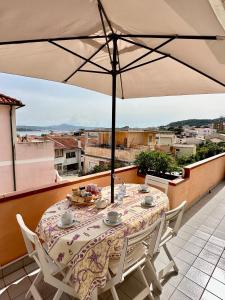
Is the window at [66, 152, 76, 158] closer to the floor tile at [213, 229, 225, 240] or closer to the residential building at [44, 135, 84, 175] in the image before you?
the residential building at [44, 135, 84, 175]

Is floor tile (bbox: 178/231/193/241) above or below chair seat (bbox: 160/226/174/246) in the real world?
below

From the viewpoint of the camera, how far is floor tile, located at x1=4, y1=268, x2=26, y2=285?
2150mm

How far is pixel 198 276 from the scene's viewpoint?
2.22m

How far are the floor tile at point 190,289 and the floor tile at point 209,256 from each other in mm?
511

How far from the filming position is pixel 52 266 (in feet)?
5.52

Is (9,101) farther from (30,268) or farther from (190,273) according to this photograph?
(190,273)

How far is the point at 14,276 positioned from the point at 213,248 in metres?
2.60

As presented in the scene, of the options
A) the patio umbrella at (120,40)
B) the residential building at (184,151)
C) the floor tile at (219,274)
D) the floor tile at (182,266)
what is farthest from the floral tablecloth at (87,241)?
the residential building at (184,151)

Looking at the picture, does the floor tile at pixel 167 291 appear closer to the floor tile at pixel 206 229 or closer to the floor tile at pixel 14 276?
the floor tile at pixel 206 229

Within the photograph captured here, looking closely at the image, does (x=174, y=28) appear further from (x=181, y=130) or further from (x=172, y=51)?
(x=181, y=130)

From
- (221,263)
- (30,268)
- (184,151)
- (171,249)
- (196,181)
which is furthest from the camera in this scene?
(184,151)

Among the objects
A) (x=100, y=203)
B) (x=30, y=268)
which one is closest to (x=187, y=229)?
(x=100, y=203)

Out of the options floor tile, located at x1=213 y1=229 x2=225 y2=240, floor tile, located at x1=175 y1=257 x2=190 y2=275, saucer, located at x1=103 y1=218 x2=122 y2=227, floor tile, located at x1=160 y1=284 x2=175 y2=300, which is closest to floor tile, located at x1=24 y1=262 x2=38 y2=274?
saucer, located at x1=103 y1=218 x2=122 y2=227

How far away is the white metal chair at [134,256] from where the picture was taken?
4.92ft
